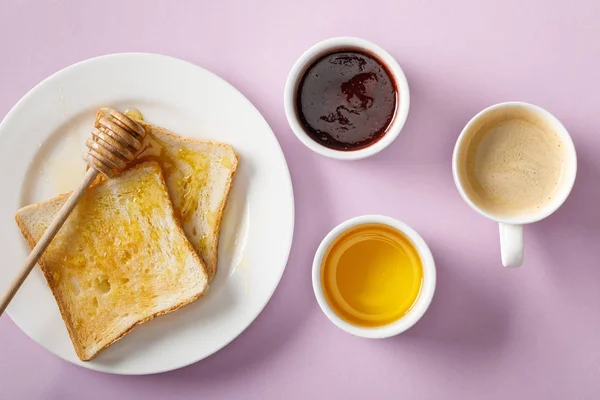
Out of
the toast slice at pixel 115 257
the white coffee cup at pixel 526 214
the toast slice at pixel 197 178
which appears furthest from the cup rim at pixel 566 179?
the toast slice at pixel 115 257

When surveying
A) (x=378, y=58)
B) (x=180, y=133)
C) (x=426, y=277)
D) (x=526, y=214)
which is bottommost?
(x=426, y=277)

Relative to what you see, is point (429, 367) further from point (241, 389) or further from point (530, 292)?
point (241, 389)

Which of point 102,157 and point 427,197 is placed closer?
point 102,157

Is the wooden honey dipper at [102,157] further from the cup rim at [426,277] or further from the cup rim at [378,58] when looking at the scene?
the cup rim at [426,277]

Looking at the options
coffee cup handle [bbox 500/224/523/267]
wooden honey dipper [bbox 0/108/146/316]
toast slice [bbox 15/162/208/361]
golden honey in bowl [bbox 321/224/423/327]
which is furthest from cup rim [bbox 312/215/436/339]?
wooden honey dipper [bbox 0/108/146/316]

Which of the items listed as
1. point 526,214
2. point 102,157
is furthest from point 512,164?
point 102,157

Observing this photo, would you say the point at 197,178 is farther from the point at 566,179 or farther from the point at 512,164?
the point at 566,179

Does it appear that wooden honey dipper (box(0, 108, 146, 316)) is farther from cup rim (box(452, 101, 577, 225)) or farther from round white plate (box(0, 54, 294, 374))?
cup rim (box(452, 101, 577, 225))
